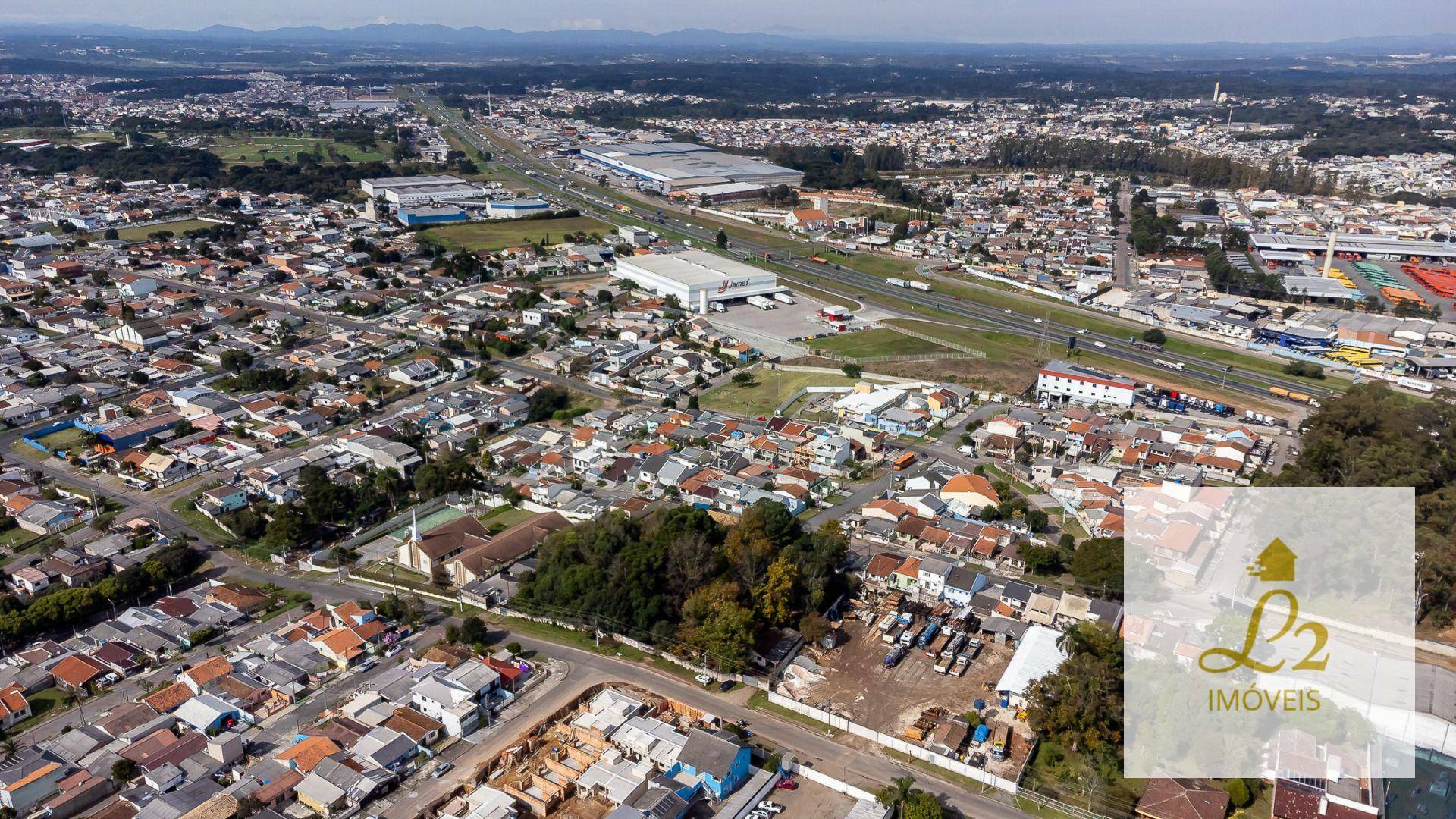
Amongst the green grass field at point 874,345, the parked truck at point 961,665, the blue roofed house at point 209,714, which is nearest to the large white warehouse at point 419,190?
the green grass field at point 874,345

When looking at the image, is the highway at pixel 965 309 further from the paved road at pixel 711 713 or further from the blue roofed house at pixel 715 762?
the blue roofed house at pixel 715 762

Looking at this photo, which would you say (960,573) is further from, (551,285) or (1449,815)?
(551,285)

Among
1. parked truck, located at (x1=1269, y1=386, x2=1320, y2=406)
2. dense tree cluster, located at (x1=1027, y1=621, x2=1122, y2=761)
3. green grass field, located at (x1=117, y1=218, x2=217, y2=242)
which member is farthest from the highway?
green grass field, located at (x1=117, y1=218, x2=217, y2=242)

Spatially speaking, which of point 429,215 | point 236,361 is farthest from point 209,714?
point 429,215

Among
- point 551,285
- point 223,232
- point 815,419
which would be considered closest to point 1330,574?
point 815,419

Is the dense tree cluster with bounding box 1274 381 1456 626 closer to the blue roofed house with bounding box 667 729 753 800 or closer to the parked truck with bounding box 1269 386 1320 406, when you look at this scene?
the parked truck with bounding box 1269 386 1320 406
